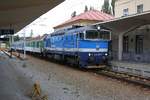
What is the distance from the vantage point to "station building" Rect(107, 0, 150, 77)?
2716 centimetres

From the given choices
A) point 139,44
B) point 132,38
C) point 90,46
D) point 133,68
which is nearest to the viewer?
point 133,68

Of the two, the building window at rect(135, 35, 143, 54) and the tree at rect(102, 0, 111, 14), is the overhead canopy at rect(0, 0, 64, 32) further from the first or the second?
the tree at rect(102, 0, 111, 14)

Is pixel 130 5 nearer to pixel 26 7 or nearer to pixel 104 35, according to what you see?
pixel 104 35

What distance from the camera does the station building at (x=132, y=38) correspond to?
1069 inches

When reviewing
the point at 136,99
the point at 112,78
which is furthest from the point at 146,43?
the point at 136,99

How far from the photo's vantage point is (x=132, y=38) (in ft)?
131

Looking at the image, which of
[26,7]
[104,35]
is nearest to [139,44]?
[104,35]

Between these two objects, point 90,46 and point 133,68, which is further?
point 90,46

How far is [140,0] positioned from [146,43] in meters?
7.06

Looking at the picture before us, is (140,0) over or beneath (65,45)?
over

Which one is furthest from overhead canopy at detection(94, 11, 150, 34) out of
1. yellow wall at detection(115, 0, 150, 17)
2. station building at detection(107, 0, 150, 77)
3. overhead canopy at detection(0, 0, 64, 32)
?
yellow wall at detection(115, 0, 150, 17)

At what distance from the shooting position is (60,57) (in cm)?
3691

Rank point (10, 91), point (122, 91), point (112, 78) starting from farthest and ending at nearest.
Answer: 1. point (112, 78)
2. point (122, 91)
3. point (10, 91)

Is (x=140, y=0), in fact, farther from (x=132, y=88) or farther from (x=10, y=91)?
(x=10, y=91)
